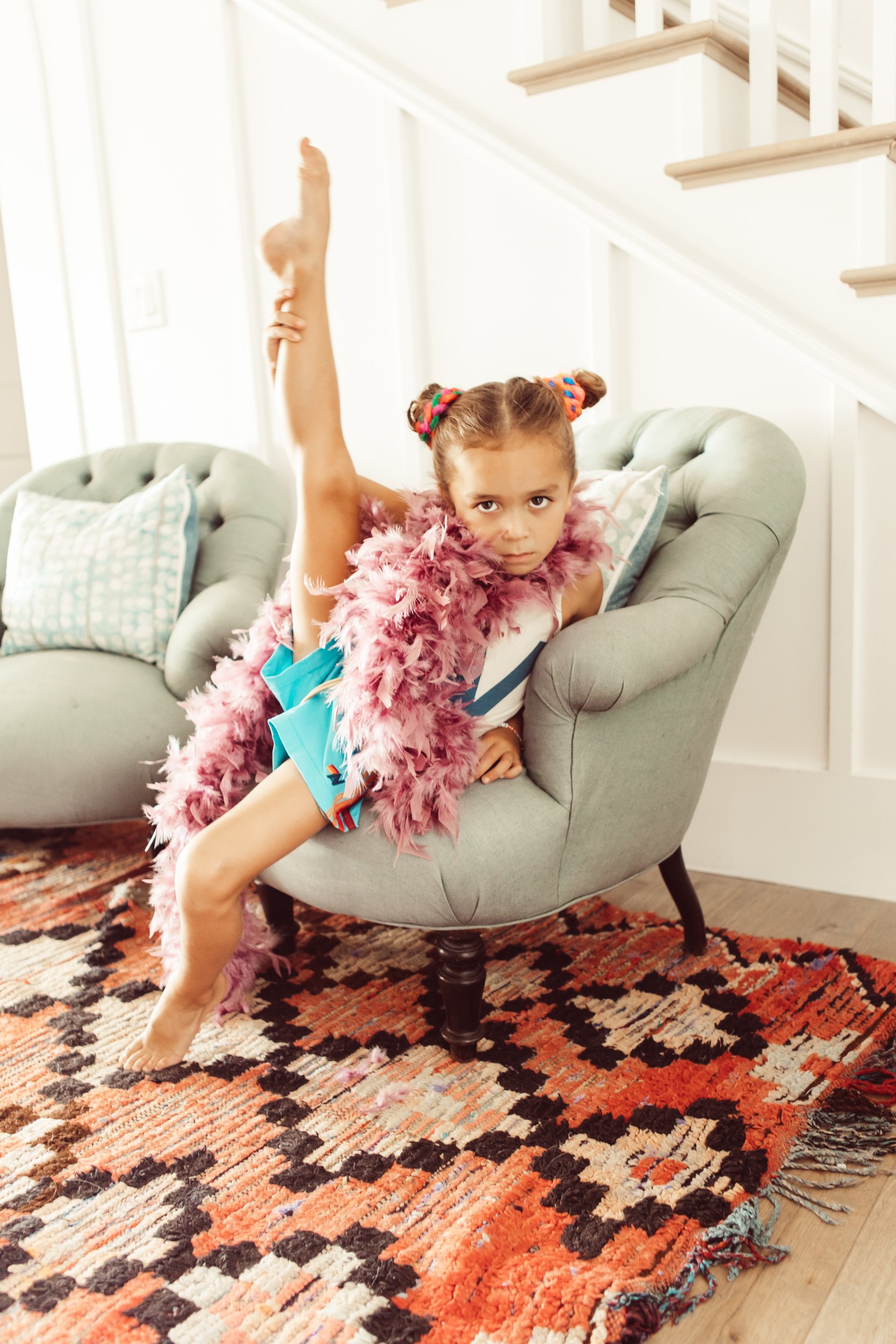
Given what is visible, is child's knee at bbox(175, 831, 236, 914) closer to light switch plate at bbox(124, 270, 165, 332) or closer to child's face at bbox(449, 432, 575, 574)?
child's face at bbox(449, 432, 575, 574)

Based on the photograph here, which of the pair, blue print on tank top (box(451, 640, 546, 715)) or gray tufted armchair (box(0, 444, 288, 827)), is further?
gray tufted armchair (box(0, 444, 288, 827))

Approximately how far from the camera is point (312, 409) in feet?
4.76

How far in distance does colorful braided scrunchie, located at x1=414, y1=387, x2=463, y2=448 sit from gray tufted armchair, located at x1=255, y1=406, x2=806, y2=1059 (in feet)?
1.12

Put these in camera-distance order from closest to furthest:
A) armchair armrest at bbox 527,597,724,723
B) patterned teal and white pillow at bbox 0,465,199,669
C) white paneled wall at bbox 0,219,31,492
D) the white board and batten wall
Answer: armchair armrest at bbox 527,597,724,723 → the white board and batten wall → patterned teal and white pillow at bbox 0,465,199,669 → white paneled wall at bbox 0,219,31,492

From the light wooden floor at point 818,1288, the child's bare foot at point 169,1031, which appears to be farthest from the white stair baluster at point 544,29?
the light wooden floor at point 818,1288

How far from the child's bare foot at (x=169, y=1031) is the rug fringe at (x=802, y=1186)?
67cm

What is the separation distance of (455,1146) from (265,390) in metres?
1.85

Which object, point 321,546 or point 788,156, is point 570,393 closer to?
point 321,546

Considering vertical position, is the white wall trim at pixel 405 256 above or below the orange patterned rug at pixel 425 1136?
above

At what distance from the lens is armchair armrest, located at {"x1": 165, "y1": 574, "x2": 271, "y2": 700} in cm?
199

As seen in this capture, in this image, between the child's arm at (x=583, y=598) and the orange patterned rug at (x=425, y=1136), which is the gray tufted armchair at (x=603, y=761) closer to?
the child's arm at (x=583, y=598)

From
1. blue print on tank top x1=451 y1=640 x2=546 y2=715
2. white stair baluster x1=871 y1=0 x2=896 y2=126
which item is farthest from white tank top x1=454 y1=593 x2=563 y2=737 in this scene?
white stair baluster x1=871 y1=0 x2=896 y2=126

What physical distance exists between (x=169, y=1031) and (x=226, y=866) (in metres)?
0.26

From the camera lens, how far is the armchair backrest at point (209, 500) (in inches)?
84.9
